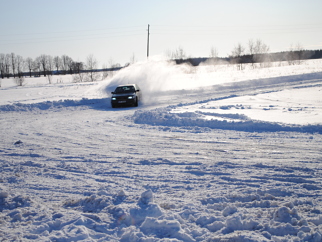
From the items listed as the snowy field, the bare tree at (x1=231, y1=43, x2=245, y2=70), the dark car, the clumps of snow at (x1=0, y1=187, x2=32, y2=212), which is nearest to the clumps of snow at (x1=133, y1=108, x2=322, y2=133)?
the snowy field

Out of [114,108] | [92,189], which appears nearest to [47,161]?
[92,189]

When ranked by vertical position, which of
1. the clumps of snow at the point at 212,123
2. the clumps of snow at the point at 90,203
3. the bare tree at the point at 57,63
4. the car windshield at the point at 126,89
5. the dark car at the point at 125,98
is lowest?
the clumps of snow at the point at 90,203

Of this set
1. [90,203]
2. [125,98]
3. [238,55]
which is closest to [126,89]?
A: [125,98]

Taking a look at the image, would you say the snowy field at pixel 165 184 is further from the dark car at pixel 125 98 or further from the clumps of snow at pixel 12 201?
the dark car at pixel 125 98

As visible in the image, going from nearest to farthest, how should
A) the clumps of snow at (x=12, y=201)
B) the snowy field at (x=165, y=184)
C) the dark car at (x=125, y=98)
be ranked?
the snowy field at (x=165, y=184), the clumps of snow at (x=12, y=201), the dark car at (x=125, y=98)

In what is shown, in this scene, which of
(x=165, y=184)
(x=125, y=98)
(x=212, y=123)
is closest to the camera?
(x=165, y=184)

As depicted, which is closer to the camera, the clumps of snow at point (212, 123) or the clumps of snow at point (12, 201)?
the clumps of snow at point (12, 201)

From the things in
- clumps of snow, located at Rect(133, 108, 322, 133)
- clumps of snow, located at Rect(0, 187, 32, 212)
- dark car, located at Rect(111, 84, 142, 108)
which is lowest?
clumps of snow, located at Rect(0, 187, 32, 212)

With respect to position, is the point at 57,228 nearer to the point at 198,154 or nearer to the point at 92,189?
the point at 92,189

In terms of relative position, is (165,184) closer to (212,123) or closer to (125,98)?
(212,123)

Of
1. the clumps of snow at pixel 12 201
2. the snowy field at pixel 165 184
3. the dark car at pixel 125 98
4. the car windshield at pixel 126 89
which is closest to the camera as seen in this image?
the snowy field at pixel 165 184

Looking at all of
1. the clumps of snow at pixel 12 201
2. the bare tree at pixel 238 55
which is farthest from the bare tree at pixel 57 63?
the clumps of snow at pixel 12 201

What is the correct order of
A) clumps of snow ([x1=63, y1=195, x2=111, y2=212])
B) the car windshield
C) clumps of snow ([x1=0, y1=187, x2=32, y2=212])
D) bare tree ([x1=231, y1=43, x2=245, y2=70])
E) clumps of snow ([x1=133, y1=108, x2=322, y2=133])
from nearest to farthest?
clumps of snow ([x1=63, y1=195, x2=111, y2=212]) < clumps of snow ([x1=0, y1=187, x2=32, y2=212]) < clumps of snow ([x1=133, y1=108, x2=322, y2=133]) < the car windshield < bare tree ([x1=231, y1=43, x2=245, y2=70])

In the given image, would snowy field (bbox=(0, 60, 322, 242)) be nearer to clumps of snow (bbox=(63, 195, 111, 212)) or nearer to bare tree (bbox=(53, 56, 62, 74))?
clumps of snow (bbox=(63, 195, 111, 212))
